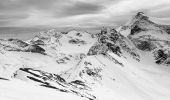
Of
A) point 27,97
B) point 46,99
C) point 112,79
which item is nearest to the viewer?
point 27,97

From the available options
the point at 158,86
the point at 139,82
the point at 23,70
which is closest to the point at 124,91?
the point at 139,82

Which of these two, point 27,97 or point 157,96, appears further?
point 157,96

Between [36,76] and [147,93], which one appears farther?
[147,93]

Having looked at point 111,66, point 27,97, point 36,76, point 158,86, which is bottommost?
point 158,86

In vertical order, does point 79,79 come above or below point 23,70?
below

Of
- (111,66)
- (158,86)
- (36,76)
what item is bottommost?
(158,86)

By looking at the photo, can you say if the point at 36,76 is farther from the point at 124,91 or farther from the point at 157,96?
the point at 157,96

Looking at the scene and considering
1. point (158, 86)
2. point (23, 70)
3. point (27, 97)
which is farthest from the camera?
point (158, 86)

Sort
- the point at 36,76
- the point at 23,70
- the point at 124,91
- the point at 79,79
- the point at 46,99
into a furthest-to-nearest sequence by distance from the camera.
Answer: the point at 124,91, the point at 79,79, the point at 23,70, the point at 36,76, the point at 46,99

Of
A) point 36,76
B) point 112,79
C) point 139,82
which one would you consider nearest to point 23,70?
point 36,76

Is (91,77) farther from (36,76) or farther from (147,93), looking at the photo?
(36,76)
